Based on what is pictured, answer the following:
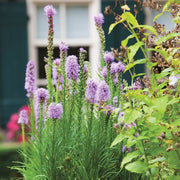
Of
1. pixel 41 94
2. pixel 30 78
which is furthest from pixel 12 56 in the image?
pixel 41 94

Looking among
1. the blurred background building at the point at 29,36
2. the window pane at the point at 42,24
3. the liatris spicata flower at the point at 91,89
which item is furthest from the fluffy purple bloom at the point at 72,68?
the window pane at the point at 42,24

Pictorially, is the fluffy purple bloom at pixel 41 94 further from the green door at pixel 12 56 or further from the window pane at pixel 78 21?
the window pane at pixel 78 21

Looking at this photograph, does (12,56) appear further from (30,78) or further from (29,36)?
(30,78)

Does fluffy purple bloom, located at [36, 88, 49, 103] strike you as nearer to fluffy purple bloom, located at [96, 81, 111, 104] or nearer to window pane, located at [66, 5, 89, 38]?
fluffy purple bloom, located at [96, 81, 111, 104]

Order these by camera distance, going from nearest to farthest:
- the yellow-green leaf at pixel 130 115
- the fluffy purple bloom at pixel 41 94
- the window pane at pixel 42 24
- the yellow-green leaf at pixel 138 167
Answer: the yellow-green leaf at pixel 130 115, the yellow-green leaf at pixel 138 167, the fluffy purple bloom at pixel 41 94, the window pane at pixel 42 24

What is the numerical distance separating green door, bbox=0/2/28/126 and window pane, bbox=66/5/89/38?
0.71 metres

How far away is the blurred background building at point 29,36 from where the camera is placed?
18.3 feet

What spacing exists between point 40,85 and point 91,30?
46.1 inches

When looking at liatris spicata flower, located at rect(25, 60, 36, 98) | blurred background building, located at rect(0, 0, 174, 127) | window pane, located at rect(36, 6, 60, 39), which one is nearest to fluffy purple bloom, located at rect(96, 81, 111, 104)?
liatris spicata flower, located at rect(25, 60, 36, 98)

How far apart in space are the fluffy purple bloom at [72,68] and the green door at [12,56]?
371 centimetres

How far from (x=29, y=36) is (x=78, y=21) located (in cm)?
81

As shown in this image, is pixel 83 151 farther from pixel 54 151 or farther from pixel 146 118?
pixel 146 118

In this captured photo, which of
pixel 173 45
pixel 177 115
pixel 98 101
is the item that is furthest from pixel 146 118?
pixel 173 45

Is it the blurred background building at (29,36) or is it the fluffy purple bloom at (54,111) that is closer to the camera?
the fluffy purple bloom at (54,111)
